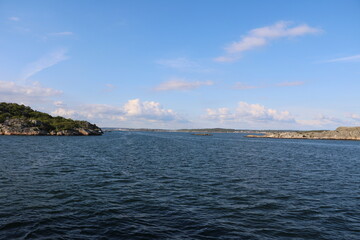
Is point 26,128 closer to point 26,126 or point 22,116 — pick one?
point 26,126

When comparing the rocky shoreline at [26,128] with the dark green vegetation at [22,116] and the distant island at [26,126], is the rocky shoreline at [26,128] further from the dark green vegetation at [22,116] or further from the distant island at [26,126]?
the dark green vegetation at [22,116]

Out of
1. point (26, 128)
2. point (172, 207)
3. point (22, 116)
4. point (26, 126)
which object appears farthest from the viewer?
point (22, 116)

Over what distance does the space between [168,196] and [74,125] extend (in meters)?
191

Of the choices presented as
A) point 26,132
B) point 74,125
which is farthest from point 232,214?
point 74,125

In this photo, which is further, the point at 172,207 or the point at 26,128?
the point at 26,128

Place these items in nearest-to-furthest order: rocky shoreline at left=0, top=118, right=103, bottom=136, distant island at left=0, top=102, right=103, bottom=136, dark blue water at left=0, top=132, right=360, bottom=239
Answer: dark blue water at left=0, top=132, right=360, bottom=239, rocky shoreline at left=0, top=118, right=103, bottom=136, distant island at left=0, top=102, right=103, bottom=136

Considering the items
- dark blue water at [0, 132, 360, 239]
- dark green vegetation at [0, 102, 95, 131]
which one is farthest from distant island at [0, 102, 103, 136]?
dark blue water at [0, 132, 360, 239]

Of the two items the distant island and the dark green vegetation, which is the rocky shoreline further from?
the dark green vegetation

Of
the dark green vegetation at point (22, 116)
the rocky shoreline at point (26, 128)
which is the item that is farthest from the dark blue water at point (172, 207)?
the dark green vegetation at point (22, 116)

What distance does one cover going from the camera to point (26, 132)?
154 m

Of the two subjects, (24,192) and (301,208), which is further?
(24,192)

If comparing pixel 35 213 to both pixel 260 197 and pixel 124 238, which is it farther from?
pixel 260 197

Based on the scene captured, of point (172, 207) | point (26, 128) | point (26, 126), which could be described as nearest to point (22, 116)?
point (26, 126)

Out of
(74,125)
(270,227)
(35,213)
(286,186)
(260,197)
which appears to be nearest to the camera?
(270,227)
